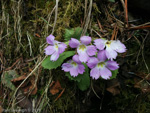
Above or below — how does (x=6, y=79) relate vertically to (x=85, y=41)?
below

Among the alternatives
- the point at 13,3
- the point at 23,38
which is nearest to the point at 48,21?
the point at 23,38

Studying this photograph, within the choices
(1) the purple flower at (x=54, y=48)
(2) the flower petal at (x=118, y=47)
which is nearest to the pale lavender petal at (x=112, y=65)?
(2) the flower petal at (x=118, y=47)

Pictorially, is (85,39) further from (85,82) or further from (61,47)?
(85,82)

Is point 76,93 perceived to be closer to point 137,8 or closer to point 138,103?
point 138,103

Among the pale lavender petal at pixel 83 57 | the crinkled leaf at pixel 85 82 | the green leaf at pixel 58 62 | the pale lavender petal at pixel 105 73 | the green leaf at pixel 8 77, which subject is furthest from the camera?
the green leaf at pixel 8 77

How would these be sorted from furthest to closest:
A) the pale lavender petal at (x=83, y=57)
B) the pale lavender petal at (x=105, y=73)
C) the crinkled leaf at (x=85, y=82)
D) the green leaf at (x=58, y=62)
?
the crinkled leaf at (x=85, y=82)
the green leaf at (x=58, y=62)
the pale lavender petal at (x=105, y=73)
the pale lavender petal at (x=83, y=57)

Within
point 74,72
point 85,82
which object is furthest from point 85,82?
point 74,72

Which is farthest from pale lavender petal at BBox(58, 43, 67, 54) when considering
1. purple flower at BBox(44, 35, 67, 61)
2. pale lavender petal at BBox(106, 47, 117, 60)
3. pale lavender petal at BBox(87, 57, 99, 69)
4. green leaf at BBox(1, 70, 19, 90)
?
green leaf at BBox(1, 70, 19, 90)

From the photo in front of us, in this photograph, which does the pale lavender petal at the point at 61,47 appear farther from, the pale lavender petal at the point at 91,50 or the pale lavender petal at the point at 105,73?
the pale lavender petal at the point at 105,73
